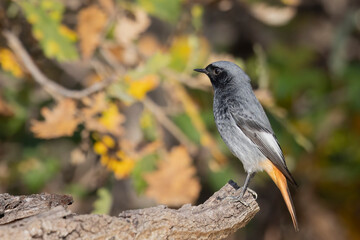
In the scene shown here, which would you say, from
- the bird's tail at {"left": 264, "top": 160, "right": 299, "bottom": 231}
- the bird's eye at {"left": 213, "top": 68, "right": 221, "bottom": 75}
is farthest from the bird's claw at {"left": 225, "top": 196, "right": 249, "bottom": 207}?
the bird's eye at {"left": 213, "top": 68, "right": 221, "bottom": 75}

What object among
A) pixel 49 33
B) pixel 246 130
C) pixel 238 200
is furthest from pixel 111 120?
pixel 238 200

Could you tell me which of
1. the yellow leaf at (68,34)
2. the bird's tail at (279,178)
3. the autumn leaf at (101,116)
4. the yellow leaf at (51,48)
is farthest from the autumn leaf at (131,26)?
the bird's tail at (279,178)

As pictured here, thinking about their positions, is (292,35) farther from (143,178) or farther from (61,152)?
(143,178)

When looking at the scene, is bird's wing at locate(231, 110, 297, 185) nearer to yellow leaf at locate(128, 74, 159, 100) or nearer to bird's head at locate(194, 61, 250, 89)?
bird's head at locate(194, 61, 250, 89)

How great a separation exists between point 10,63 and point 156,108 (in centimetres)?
153

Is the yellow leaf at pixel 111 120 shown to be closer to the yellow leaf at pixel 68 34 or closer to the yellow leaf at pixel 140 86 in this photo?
the yellow leaf at pixel 140 86

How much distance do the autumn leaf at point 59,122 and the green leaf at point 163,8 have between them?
3.90ft

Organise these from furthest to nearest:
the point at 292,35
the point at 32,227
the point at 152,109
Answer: the point at 292,35 → the point at 152,109 → the point at 32,227

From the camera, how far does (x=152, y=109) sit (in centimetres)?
602

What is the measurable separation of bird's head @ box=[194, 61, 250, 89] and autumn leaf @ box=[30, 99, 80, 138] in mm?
1241

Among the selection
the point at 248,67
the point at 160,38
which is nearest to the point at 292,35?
the point at 160,38

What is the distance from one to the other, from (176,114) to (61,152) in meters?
2.05

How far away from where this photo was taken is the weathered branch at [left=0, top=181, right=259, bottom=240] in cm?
291

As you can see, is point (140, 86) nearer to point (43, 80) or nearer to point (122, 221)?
point (43, 80)
